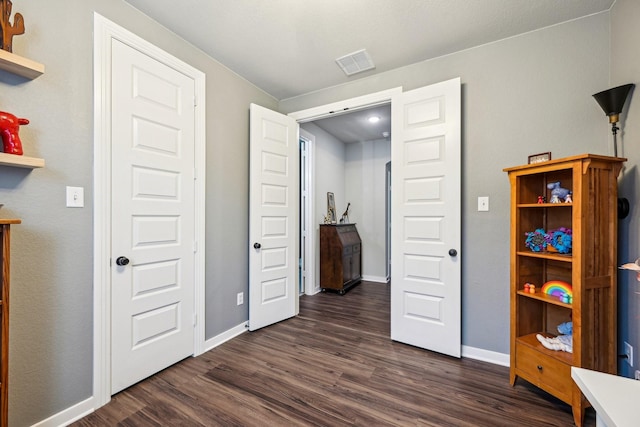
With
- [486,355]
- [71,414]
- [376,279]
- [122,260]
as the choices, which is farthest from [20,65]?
[376,279]

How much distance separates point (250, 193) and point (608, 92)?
2795 mm

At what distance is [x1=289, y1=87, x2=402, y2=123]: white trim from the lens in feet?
8.57

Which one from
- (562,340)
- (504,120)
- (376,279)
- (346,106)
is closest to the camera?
(562,340)

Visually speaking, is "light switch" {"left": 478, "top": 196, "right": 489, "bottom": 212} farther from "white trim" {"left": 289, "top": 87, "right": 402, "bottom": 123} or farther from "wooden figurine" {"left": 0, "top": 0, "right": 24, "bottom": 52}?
"wooden figurine" {"left": 0, "top": 0, "right": 24, "bottom": 52}

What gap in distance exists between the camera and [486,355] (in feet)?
7.22

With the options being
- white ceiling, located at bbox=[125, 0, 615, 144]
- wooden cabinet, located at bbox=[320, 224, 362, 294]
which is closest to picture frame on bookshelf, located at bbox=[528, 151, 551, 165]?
white ceiling, located at bbox=[125, 0, 615, 144]

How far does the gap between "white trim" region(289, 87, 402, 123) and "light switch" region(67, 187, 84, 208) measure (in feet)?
7.20

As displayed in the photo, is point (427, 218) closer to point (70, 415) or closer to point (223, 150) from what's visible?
point (223, 150)

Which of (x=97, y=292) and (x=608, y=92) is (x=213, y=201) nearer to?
(x=97, y=292)

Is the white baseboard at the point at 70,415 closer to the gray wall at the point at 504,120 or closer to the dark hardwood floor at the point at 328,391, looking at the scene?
the dark hardwood floor at the point at 328,391

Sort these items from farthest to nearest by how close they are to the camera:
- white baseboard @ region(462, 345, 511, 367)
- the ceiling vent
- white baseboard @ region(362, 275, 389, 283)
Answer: white baseboard @ region(362, 275, 389, 283) → the ceiling vent → white baseboard @ region(462, 345, 511, 367)

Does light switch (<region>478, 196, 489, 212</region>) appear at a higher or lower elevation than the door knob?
higher

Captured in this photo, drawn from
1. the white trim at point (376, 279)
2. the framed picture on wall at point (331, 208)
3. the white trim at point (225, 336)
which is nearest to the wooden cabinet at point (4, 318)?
the white trim at point (225, 336)

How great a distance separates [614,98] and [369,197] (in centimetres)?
357
